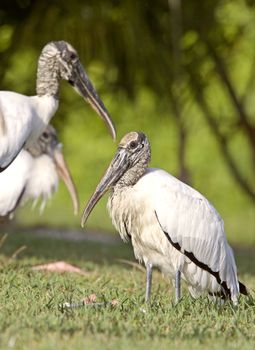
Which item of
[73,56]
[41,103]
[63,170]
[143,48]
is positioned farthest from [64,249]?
[143,48]

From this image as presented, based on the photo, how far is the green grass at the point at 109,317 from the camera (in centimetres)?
415

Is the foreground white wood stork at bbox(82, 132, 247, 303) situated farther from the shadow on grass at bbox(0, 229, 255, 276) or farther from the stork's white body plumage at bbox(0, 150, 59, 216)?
the shadow on grass at bbox(0, 229, 255, 276)

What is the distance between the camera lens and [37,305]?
4.99 m

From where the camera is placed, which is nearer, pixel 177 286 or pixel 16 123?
pixel 177 286

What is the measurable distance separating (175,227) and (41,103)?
1.87 meters

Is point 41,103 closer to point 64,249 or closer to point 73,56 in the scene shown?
point 73,56

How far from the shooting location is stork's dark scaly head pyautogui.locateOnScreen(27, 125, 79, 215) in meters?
8.82

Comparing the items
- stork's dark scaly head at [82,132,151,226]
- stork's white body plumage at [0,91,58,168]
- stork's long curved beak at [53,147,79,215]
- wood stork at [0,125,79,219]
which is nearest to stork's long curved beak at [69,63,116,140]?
stork's white body plumage at [0,91,58,168]

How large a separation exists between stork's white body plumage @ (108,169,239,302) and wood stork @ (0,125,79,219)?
6.84 feet

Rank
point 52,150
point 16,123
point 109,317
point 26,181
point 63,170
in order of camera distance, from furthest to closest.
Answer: point 63,170 < point 52,150 < point 26,181 < point 16,123 < point 109,317

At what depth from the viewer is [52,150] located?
9055mm

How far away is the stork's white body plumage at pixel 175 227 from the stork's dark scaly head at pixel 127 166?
53mm

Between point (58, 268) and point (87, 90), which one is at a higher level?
→ point (87, 90)

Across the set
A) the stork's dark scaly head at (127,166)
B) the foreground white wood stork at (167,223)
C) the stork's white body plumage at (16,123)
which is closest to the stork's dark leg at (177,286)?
the foreground white wood stork at (167,223)
